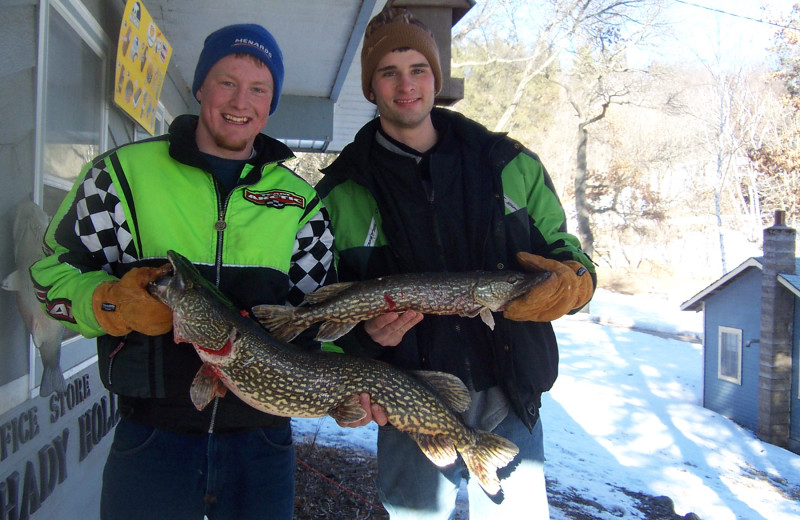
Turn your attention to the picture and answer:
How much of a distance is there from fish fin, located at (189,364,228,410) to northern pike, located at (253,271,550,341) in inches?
14.7

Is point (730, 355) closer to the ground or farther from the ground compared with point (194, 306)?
closer to the ground

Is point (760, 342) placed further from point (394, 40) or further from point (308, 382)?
point (308, 382)

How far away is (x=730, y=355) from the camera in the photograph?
41.4 ft

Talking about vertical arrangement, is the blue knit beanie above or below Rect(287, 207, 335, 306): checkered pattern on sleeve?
above

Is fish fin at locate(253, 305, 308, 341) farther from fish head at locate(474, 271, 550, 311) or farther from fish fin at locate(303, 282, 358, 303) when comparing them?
fish head at locate(474, 271, 550, 311)

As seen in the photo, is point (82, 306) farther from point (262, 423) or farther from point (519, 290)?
point (519, 290)

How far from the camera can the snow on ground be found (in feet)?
20.9

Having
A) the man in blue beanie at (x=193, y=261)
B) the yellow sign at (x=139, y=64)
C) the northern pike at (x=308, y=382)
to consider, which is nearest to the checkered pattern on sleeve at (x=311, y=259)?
the man in blue beanie at (x=193, y=261)

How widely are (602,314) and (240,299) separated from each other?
21.5 meters

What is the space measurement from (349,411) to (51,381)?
1.70m

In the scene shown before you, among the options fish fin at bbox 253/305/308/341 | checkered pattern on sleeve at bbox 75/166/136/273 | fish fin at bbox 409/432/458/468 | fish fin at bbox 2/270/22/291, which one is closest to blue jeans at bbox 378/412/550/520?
fish fin at bbox 409/432/458/468

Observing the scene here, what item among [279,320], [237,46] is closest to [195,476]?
[279,320]

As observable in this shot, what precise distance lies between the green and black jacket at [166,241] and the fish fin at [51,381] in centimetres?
95

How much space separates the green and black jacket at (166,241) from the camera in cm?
211
